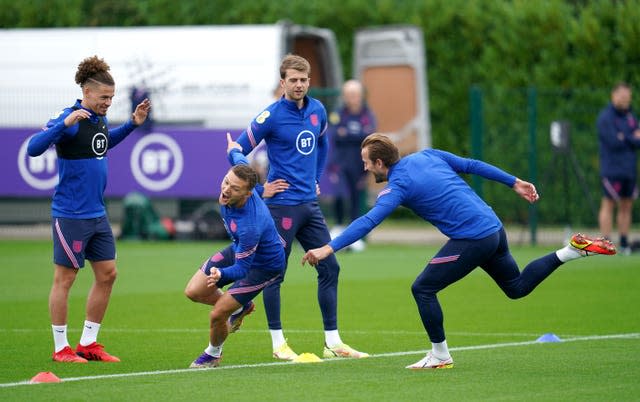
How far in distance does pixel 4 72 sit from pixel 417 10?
790 cm

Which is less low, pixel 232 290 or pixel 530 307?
pixel 232 290

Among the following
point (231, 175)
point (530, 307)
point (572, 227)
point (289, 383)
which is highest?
point (231, 175)

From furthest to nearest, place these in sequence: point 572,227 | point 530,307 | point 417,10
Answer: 1. point 417,10
2. point 572,227
3. point 530,307

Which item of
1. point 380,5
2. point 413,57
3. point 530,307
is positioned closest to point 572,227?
point 413,57

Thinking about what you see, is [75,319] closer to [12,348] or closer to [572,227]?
[12,348]

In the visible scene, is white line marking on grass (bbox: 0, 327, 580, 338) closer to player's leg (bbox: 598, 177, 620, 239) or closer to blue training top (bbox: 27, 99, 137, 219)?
blue training top (bbox: 27, 99, 137, 219)

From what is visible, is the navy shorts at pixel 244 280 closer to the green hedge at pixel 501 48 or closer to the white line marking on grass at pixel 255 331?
the white line marking on grass at pixel 255 331

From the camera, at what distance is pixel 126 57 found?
24344 mm

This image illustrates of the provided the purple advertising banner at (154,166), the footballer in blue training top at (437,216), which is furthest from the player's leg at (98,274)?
the purple advertising banner at (154,166)

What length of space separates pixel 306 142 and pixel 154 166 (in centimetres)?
1297

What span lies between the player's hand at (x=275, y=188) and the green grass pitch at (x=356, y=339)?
4.28 ft

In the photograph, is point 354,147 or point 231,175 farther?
point 354,147

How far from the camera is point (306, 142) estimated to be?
11.5 metres

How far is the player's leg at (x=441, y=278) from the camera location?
1012cm
